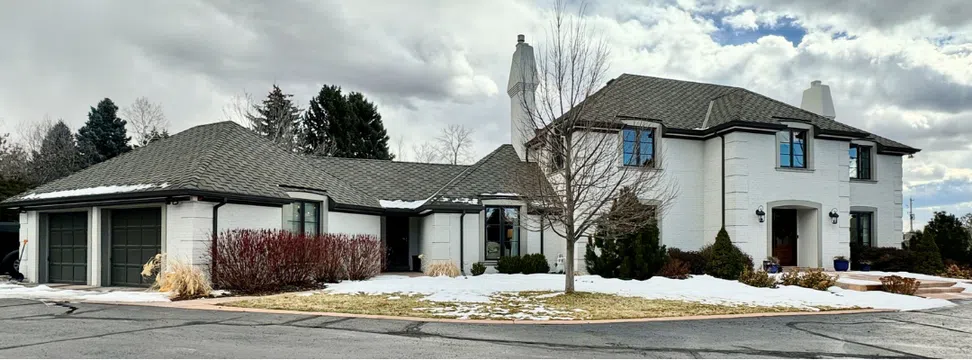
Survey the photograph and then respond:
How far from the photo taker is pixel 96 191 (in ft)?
49.4

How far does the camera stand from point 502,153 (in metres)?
22.1

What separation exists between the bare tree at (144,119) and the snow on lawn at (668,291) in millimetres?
32241

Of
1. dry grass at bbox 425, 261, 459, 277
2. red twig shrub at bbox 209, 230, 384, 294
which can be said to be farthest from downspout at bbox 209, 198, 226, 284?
dry grass at bbox 425, 261, 459, 277

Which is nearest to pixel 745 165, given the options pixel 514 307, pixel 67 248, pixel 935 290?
pixel 935 290

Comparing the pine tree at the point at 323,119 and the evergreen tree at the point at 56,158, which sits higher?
the pine tree at the point at 323,119

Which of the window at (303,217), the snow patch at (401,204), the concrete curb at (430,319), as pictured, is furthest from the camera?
the snow patch at (401,204)

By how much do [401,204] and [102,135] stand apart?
28.6 metres

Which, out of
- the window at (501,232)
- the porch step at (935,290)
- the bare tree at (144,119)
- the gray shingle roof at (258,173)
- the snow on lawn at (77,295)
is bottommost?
the porch step at (935,290)

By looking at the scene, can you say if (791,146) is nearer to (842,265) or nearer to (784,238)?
(784,238)

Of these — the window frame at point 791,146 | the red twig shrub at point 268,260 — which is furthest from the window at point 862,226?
the red twig shrub at point 268,260

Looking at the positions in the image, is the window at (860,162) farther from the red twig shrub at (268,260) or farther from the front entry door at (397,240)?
the red twig shrub at (268,260)

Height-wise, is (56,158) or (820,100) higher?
(820,100)

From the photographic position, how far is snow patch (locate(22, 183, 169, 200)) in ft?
46.4

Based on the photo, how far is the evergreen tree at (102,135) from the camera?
1534 inches
